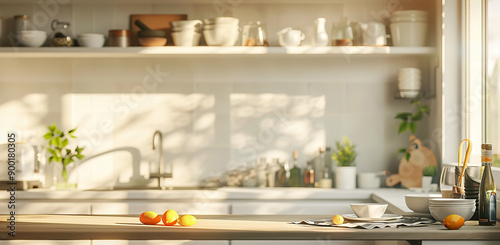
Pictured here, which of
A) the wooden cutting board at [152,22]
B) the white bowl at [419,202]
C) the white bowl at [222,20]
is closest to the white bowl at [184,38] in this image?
the white bowl at [222,20]

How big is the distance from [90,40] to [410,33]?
6.84 ft

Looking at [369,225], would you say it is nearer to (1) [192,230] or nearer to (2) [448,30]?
(1) [192,230]

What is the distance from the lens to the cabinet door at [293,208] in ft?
12.9

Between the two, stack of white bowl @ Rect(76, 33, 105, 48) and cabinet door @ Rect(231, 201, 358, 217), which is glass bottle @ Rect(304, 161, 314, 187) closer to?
cabinet door @ Rect(231, 201, 358, 217)

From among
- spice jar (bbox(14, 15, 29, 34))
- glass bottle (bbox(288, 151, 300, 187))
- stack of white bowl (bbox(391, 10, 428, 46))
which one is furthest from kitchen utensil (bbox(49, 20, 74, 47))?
stack of white bowl (bbox(391, 10, 428, 46))

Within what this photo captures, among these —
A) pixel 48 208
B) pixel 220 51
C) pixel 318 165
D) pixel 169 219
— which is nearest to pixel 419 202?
pixel 169 219

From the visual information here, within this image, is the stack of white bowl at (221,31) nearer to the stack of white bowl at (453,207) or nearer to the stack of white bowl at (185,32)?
the stack of white bowl at (185,32)

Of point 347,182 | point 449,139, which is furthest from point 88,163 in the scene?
point 449,139

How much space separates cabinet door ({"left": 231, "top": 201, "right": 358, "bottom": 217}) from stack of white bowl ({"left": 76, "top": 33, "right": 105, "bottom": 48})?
139 cm

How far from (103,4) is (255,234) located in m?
2.77

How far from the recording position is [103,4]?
14.6ft

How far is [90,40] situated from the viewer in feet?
13.9

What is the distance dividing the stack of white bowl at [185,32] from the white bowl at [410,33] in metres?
1.30

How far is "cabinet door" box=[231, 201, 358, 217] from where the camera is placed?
3.93 metres
